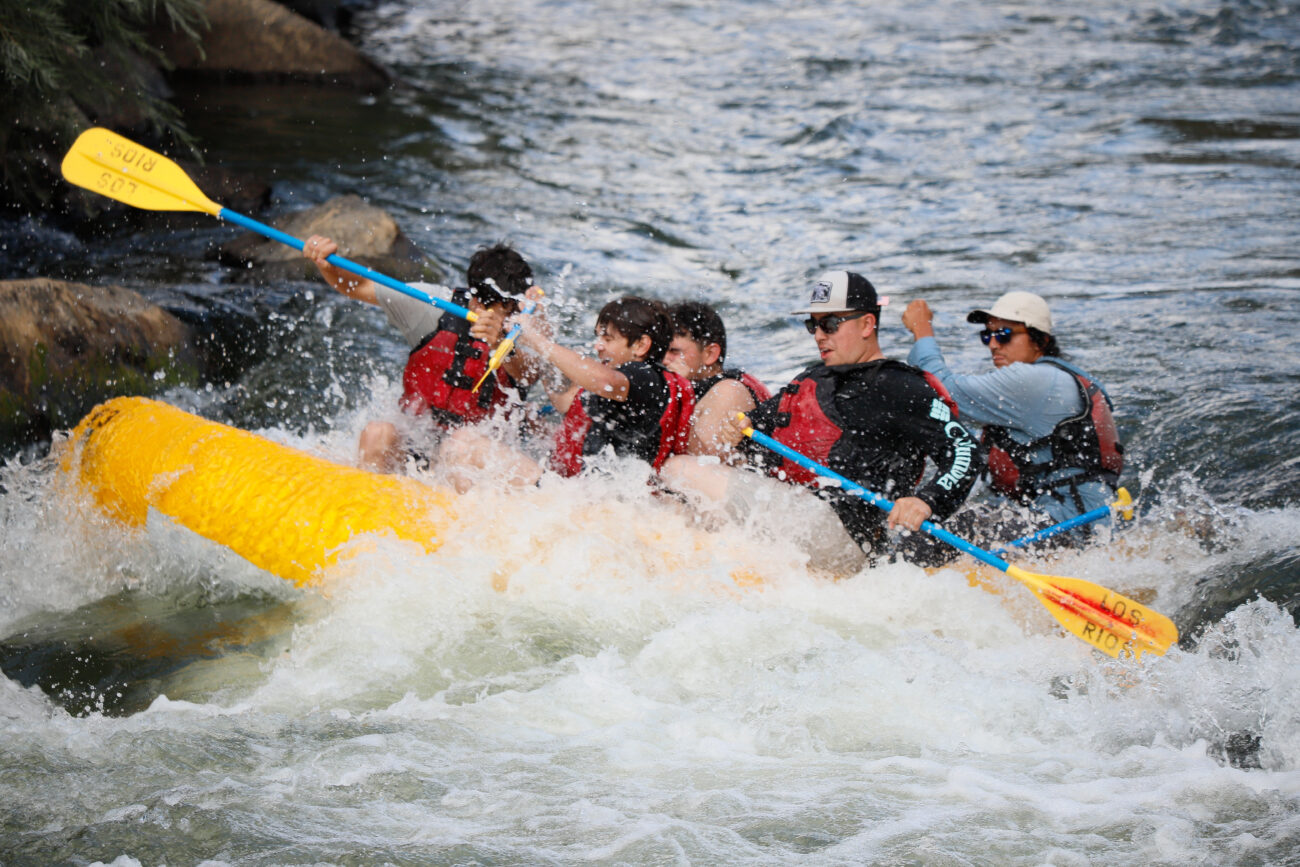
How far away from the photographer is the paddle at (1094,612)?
3.63 meters

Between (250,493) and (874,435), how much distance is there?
2133 millimetres

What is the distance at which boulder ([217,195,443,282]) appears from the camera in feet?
24.1

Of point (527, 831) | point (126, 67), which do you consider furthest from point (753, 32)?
point (527, 831)

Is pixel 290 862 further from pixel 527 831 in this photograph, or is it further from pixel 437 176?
pixel 437 176

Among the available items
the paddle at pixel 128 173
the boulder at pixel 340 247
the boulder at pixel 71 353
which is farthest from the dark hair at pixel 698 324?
the boulder at pixel 340 247

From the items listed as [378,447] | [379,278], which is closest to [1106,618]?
[378,447]

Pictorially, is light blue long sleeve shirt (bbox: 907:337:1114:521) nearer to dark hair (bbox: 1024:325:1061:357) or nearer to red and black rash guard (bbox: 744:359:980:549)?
dark hair (bbox: 1024:325:1061:357)

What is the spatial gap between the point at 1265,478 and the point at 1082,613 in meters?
1.84

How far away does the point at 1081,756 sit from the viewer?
126 inches

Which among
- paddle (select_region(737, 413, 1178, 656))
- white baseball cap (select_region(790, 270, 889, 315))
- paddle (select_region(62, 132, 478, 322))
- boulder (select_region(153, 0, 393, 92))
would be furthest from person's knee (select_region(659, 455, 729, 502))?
boulder (select_region(153, 0, 393, 92))

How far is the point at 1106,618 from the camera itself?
3660 mm

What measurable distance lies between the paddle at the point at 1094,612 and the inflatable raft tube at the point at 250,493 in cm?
159

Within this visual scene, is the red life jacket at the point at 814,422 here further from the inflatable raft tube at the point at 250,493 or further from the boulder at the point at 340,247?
the boulder at the point at 340,247

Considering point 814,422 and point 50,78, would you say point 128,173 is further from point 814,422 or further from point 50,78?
point 814,422
